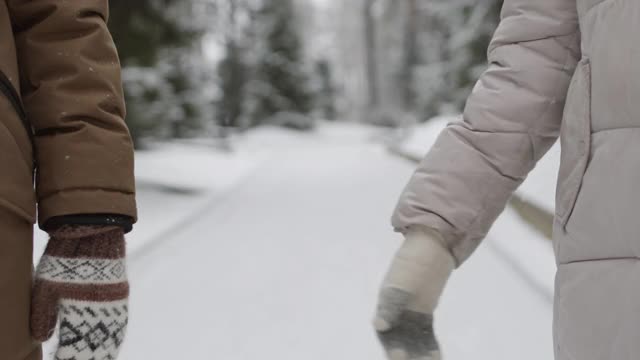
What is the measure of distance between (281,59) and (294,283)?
109ft

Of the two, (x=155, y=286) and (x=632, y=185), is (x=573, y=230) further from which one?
(x=155, y=286)

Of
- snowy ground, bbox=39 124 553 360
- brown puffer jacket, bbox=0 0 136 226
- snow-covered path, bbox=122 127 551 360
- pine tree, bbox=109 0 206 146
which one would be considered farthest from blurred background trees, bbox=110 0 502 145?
brown puffer jacket, bbox=0 0 136 226

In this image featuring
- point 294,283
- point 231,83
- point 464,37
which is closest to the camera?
point 294,283

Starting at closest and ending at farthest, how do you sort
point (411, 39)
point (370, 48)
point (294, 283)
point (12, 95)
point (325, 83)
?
point (12, 95), point (294, 283), point (411, 39), point (370, 48), point (325, 83)

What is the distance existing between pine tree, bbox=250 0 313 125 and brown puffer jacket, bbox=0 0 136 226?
124 ft

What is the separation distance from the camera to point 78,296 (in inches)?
60.7

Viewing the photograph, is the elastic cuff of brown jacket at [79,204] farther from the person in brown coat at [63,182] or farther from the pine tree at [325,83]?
the pine tree at [325,83]

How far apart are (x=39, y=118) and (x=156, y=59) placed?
11850 mm

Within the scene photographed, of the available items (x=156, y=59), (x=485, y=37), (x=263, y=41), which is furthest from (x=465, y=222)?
(x=263, y=41)

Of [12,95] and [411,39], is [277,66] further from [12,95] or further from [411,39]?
[12,95]

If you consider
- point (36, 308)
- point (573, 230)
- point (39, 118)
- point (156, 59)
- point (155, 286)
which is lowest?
point (156, 59)

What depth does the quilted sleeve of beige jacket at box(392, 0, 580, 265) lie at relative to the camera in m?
1.72

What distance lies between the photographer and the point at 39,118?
1.62 metres

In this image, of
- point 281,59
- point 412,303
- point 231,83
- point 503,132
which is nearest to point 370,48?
point 281,59
